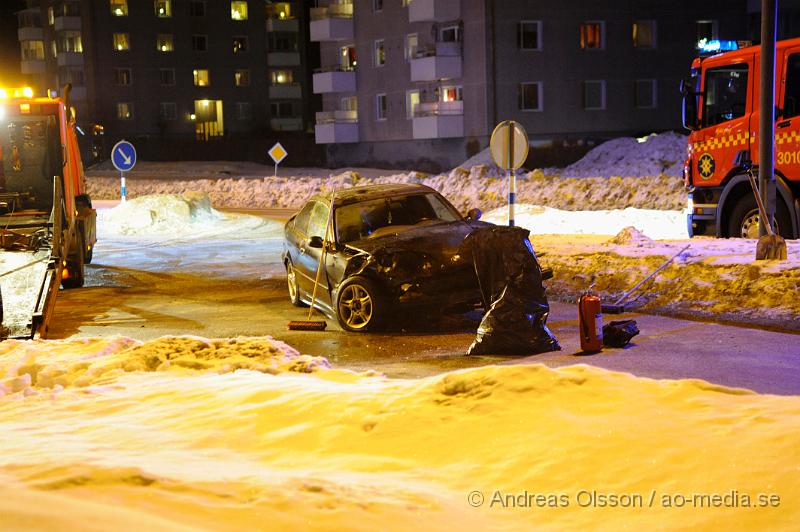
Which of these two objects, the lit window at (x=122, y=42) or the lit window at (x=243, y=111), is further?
the lit window at (x=243, y=111)

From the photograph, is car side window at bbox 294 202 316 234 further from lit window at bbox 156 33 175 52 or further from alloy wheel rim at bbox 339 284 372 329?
lit window at bbox 156 33 175 52

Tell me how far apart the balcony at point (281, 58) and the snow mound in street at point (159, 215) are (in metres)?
53.2

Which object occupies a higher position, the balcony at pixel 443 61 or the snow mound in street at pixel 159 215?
the balcony at pixel 443 61

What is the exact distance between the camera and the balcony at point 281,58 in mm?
82000

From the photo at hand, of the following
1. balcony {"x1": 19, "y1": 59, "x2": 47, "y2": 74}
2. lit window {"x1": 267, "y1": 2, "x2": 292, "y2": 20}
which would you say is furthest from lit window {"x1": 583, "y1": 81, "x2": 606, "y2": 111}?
balcony {"x1": 19, "y1": 59, "x2": 47, "y2": 74}

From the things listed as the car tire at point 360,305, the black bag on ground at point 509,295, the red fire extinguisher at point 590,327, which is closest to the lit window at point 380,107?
the car tire at point 360,305

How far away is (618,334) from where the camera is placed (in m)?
10.5

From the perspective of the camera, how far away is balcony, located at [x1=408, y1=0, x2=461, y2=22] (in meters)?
48.7

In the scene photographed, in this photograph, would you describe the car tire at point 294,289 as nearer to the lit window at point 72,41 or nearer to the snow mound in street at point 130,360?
the snow mound in street at point 130,360

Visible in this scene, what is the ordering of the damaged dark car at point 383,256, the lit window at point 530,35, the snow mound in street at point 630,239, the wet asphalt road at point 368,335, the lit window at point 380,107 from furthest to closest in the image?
the lit window at point 380,107, the lit window at point 530,35, the snow mound in street at point 630,239, the damaged dark car at point 383,256, the wet asphalt road at point 368,335

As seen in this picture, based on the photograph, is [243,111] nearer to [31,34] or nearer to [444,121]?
[31,34]

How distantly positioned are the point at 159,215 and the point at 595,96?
86.2ft

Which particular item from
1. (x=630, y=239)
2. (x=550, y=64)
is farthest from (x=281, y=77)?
(x=630, y=239)

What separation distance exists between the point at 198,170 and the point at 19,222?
154 ft
